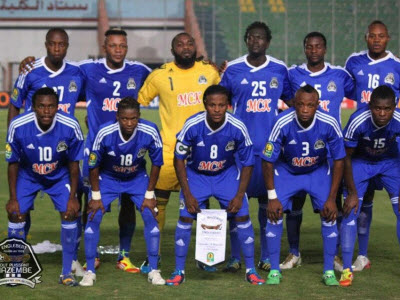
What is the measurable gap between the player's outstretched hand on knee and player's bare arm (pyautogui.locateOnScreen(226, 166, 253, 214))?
0.27 m

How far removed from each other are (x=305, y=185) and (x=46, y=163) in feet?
7.88

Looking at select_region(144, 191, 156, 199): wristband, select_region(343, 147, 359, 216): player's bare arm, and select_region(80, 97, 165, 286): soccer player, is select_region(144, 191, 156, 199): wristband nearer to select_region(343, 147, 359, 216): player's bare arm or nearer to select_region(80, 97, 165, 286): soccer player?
select_region(80, 97, 165, 286): soccer player

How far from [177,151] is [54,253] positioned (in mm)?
2201

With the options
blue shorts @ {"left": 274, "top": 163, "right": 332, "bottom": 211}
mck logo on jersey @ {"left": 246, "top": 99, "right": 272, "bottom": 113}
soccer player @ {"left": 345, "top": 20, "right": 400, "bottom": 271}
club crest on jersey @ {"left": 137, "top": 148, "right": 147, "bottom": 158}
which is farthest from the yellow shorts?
soccer player @ {"left": 345, "top": 20, "right": 400, "bottom": 271}

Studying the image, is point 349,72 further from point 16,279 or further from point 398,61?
point 16,279

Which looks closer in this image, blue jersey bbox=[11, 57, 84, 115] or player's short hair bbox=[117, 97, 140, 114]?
player's short hair bbox=[117, 97, 140, 114]

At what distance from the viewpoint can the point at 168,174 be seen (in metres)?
9.55

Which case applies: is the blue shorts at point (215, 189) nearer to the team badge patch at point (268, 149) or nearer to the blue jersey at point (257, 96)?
the team badge patch at point (268, 149)

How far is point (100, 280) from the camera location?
8.75 m

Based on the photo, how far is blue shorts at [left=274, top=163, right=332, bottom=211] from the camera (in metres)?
8.77

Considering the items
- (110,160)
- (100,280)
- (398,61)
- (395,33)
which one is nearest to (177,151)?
(110,160)

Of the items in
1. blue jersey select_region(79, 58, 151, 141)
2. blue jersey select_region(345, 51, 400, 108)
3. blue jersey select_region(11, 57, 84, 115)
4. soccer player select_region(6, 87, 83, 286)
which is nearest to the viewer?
soccer player select_region(6, 87, 83, 286)

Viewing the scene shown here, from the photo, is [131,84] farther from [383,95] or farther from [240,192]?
[383,95]

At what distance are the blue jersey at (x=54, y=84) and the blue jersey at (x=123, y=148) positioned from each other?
847 millimetres
